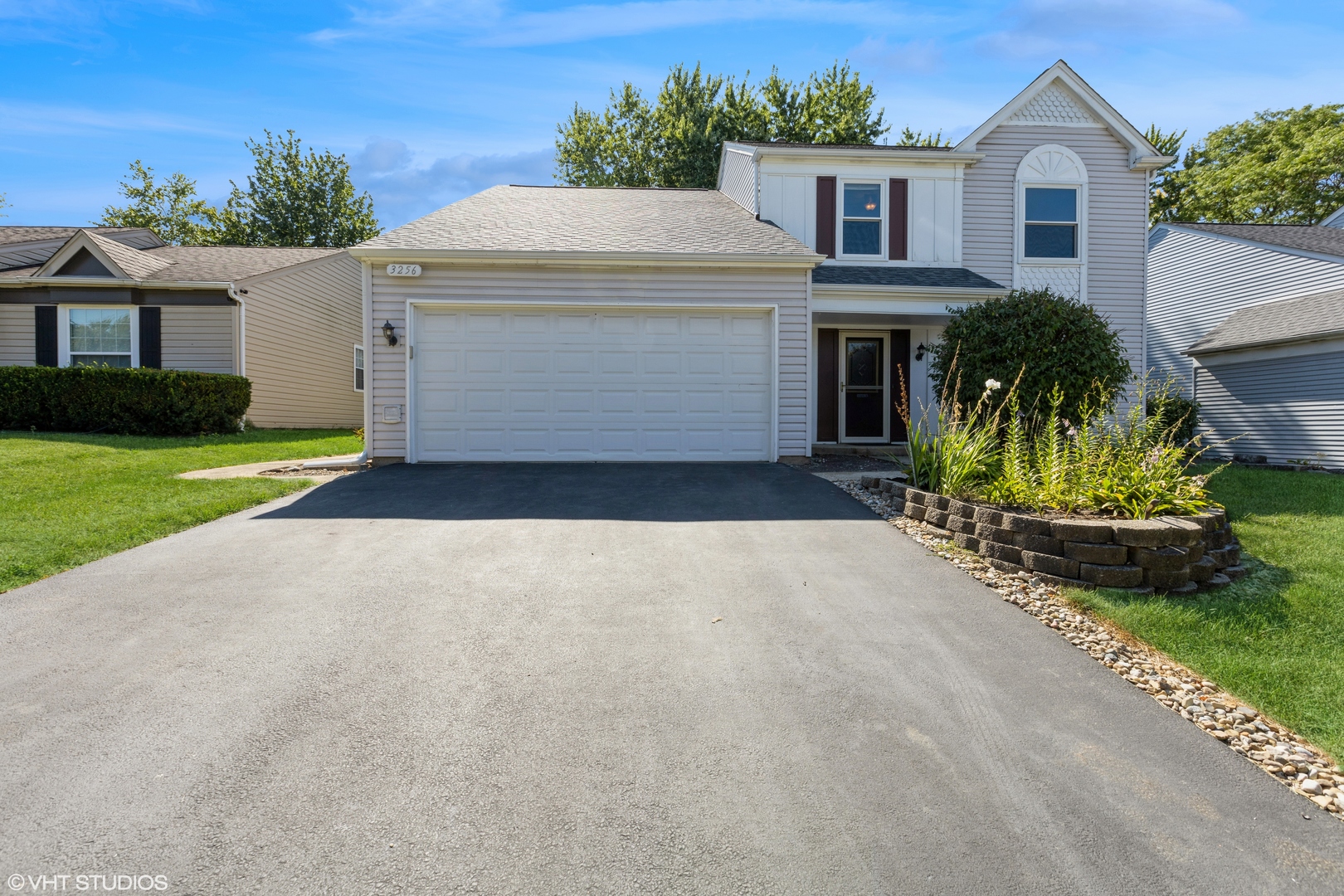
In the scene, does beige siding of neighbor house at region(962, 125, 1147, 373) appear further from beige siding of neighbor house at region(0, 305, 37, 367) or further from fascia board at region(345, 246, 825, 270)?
beige siding of neighbor house at region(0, 305, 37, 367)

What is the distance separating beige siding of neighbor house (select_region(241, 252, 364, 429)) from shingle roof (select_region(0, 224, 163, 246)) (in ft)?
14.6

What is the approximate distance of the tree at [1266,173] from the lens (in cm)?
2580

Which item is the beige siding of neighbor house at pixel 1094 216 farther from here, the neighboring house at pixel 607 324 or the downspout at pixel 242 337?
the downspout at pixel 242 337

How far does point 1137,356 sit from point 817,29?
901cm

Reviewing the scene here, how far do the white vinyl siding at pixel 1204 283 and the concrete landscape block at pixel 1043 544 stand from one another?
44.4ft

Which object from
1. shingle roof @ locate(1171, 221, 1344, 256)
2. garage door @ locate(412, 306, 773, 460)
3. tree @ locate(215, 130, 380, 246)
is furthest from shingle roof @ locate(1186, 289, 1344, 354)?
tree @ locate(215, 130, 380, 246)

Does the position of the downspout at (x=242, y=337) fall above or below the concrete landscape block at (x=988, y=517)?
above

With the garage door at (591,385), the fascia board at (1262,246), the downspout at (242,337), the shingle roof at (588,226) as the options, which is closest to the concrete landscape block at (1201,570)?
the garage door at (591,385)

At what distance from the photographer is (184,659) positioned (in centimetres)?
359

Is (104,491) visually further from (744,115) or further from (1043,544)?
(744,115)

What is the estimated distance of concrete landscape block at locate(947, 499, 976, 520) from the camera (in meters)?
5.93

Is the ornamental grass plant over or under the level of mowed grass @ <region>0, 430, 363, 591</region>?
over

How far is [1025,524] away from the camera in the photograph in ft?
17.3

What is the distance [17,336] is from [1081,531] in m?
19.8
